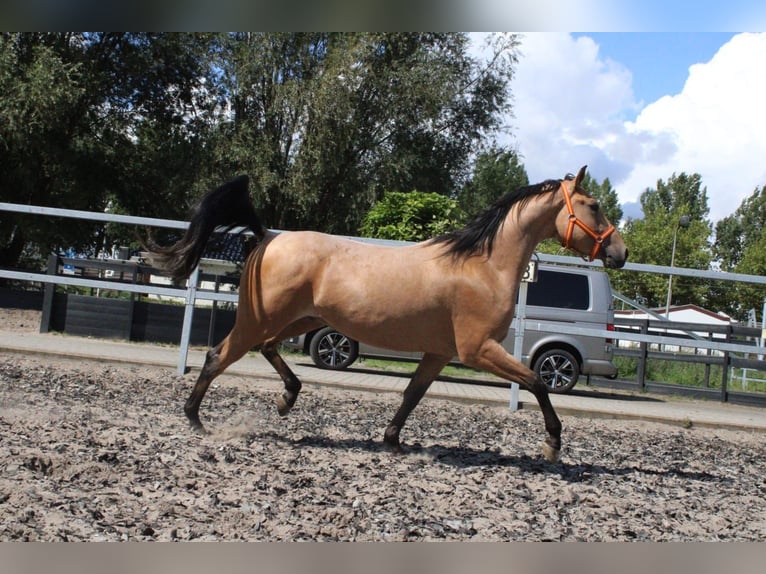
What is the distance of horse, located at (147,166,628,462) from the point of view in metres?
4.65

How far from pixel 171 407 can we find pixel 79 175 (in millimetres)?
13841

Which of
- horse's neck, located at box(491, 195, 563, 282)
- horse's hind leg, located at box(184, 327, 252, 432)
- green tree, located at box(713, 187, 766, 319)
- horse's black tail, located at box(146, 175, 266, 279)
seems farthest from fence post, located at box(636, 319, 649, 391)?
green tree, located at box(713, 187, 766, 319)

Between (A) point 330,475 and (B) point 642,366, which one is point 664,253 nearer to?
(B) point 642,366

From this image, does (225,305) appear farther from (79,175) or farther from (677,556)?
(677,556)

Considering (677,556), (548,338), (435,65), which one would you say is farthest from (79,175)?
(677,556)

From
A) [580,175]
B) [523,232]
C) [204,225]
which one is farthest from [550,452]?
[204,225]

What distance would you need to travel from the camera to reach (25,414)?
200 inches

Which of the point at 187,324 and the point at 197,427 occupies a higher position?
the point at 187,324

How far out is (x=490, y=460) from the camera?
16.0 ft

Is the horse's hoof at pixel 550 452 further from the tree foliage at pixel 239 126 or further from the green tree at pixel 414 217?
the tree foliage at pixel 239 126

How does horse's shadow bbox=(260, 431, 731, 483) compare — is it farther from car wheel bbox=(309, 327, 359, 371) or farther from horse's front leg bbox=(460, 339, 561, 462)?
car wheel bbox=(309, 327, 359, 371)

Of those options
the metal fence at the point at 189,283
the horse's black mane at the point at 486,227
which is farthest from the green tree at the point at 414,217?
the horse's black mane at the point at 486,227

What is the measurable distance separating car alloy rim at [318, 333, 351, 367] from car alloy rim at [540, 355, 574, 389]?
302 cm

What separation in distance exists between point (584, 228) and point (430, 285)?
115 centimetres
